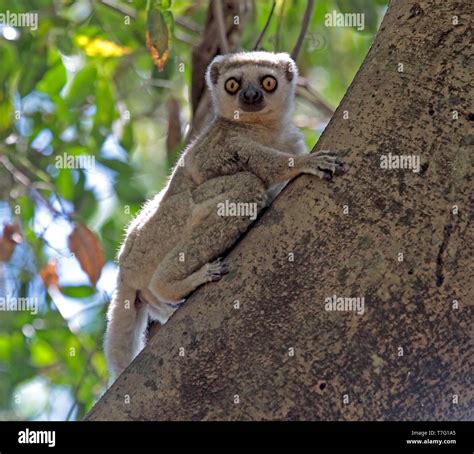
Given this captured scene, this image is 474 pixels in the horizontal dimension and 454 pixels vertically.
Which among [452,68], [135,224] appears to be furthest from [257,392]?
[135,224]

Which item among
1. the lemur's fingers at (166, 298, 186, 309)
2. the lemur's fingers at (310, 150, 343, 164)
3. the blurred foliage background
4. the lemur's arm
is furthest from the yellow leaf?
the lemur's fingers at (310, 150, 343, 164)

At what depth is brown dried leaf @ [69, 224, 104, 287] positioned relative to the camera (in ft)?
20.6

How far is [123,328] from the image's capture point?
481 cm

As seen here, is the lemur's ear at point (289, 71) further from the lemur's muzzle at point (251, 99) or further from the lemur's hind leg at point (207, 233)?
the lemur's hind leg at point (207, 233)

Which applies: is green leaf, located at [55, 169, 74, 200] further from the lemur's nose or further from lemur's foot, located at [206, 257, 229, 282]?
lemur's foot, located at [206, 257, 229, 282]

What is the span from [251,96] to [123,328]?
1502mm

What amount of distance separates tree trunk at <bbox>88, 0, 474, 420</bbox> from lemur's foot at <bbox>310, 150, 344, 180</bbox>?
0.04 m

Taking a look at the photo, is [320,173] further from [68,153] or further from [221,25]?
[68,153]

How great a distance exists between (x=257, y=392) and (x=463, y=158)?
1181mm

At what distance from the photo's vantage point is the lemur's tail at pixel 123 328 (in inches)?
189

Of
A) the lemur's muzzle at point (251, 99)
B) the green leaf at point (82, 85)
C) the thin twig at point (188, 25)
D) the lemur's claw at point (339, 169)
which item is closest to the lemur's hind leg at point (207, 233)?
the lemur's claw at point (339, 169)

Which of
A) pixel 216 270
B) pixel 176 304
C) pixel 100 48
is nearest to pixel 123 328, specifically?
pixel 176 304

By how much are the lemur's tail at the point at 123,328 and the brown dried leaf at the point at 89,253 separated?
1.44 m

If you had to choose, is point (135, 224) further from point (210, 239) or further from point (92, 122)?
point (92, 122)
